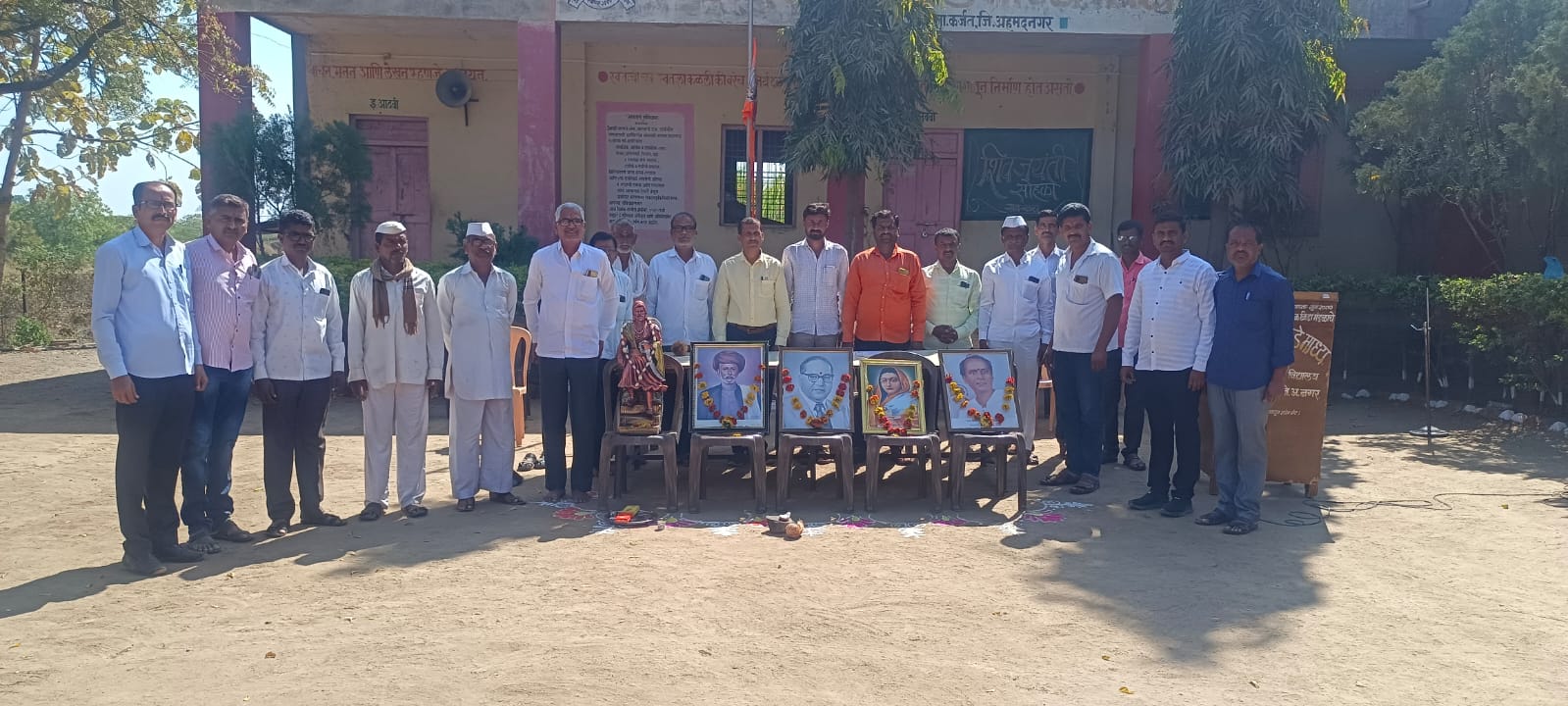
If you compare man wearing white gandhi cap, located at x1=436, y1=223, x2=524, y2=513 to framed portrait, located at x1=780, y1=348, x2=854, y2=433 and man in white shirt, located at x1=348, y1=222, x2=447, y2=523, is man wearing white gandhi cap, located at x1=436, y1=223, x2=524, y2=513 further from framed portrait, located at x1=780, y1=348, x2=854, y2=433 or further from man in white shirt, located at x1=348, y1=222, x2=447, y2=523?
framed portrait, located at x1=780, y1=348, x2=854, y2=433

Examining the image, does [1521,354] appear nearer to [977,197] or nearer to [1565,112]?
[1565,112]

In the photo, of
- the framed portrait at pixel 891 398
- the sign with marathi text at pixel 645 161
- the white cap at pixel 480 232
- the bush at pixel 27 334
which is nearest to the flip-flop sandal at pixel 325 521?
the white cap at pixel 480 232

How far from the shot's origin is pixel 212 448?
18.0ft

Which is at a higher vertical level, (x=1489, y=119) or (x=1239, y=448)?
(x=1489, y=119)

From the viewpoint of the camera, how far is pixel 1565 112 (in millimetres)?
9055

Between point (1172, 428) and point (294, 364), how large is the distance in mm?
5151

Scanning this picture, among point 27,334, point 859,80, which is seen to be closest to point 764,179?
point 859,80

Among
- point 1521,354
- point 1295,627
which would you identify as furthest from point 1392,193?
point 1295,627

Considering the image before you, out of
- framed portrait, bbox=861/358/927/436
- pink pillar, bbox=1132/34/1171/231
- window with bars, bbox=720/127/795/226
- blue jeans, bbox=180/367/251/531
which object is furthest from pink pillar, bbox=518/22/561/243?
pink pillar, bbox=1132/34/1171/231

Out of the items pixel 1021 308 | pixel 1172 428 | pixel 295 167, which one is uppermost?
pixel 295 167

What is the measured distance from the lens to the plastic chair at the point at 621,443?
20.1ft

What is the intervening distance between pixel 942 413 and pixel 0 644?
492cm

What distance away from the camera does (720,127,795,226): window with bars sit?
555 inches

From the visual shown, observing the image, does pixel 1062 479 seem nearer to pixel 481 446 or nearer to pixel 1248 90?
pixel 481 446
